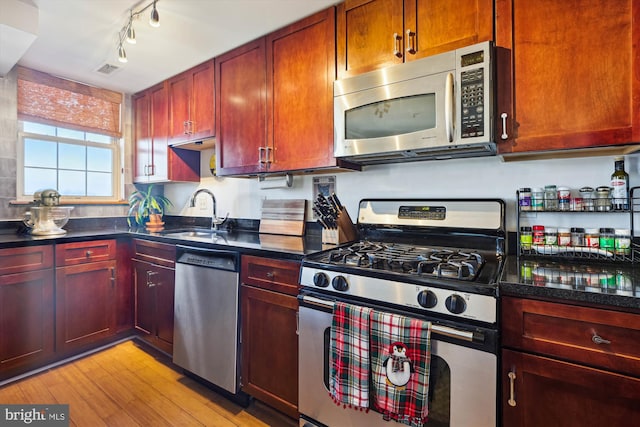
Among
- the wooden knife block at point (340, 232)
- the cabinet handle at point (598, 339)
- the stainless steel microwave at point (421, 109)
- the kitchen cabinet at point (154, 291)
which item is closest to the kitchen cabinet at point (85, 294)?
the kitchen cabinet at point (154, 291)

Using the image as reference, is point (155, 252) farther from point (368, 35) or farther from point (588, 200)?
point (588, 200)

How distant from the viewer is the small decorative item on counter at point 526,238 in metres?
1.43

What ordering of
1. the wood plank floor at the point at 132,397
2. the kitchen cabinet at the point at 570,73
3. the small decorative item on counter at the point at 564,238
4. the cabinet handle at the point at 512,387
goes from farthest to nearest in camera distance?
the wood plank floor at the point at 132,397 → the small decorative item on counter at the point at 564,238 → the kitchen cabinet at the point at 570,73 → the cabinet handle at the point at 512,387

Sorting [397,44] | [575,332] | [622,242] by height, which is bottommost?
[575,332]

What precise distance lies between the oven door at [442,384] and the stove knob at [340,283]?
9 centimetres

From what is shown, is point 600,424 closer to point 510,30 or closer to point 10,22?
point 510,30

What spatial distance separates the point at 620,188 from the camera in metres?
1.28

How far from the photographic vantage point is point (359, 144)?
5.39 feet

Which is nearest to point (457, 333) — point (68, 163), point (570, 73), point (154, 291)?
point (570, 73)

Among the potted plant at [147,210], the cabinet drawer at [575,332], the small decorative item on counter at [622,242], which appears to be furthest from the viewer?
the potted plant at [147,210]

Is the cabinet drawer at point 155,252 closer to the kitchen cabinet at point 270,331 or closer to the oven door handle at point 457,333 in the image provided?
the kitchen cabinet at point 270,331

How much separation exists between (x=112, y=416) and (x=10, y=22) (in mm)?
2259

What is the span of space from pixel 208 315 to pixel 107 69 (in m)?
2.20

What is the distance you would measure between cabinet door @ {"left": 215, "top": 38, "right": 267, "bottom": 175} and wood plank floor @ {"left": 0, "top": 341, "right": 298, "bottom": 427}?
4.85 ft
